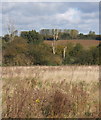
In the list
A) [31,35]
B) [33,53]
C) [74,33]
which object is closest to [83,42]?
[74,33]

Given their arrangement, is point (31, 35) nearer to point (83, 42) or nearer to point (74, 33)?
point (83, 42)

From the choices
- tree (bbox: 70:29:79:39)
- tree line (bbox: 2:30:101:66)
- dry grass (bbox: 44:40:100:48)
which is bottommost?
tree line (bbox: 2:30:101:66)

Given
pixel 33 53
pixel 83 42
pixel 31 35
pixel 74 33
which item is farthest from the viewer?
pixel 74 33

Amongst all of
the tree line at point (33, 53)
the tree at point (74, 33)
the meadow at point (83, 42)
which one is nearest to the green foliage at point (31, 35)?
the tree line at point (33, 53)

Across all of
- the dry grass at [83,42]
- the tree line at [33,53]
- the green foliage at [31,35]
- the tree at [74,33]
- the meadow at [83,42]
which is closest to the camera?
the green foliage at [31,35]

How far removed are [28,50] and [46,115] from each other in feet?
80.8

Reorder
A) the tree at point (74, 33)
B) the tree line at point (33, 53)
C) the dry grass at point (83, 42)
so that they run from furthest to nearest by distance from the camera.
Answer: the tree at point (74, 33), the dry grass at point (83, 42), the tree line at point (33, 53)

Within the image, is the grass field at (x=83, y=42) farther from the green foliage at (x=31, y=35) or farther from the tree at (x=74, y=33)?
the green foliage at (x=31, y=35)

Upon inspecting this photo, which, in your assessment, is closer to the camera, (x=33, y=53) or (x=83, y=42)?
(x=33, y=53)

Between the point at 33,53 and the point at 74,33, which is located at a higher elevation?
the point at 74,33

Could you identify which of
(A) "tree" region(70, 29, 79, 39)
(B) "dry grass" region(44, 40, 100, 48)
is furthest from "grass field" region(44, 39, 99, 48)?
(A) "tree" region(70, 29, 79, 39)

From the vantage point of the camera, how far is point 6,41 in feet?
93.7

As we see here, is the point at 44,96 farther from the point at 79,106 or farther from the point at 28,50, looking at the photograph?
the point at 28,50

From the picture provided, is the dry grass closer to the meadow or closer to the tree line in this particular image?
the meadow
